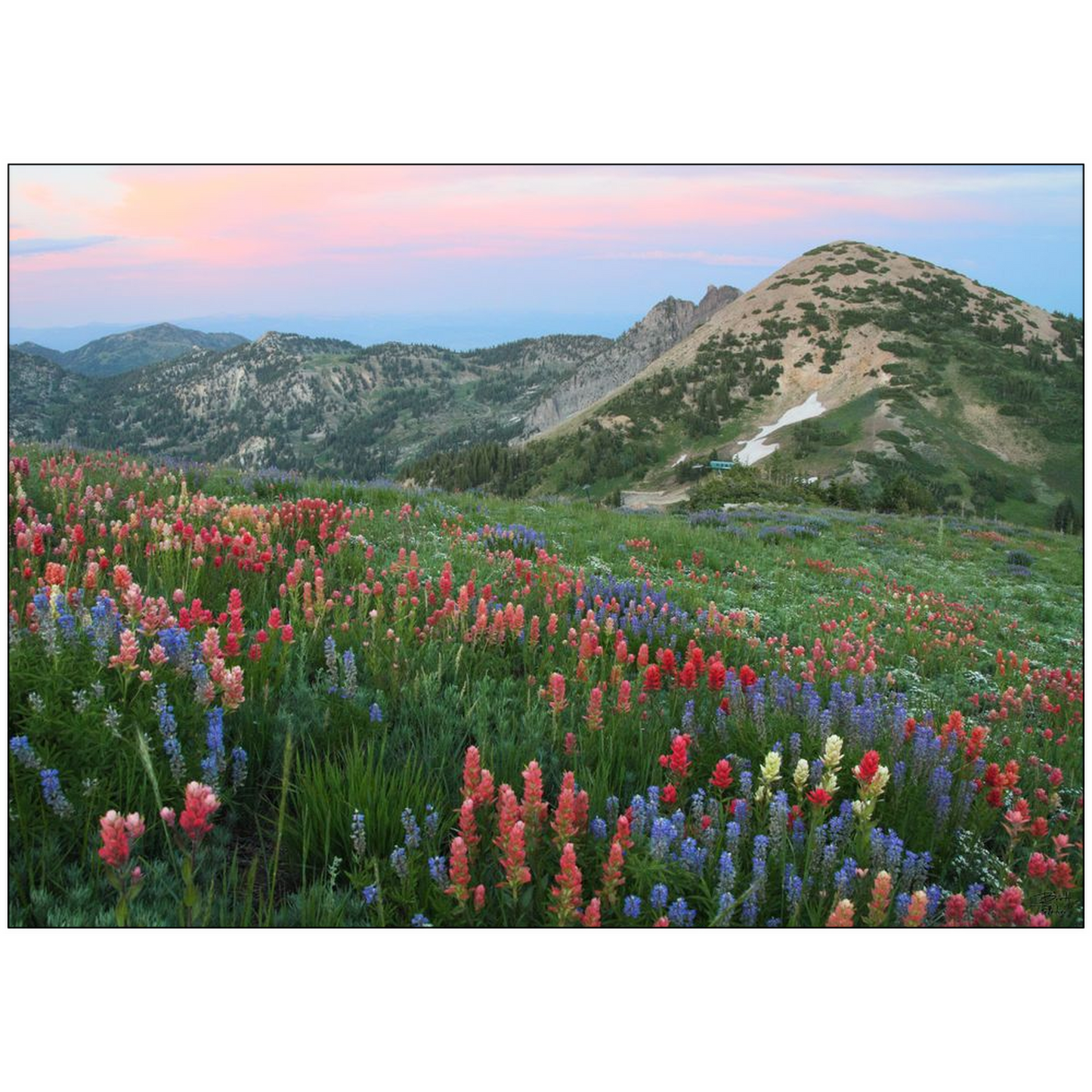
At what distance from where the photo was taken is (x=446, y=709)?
3.94 m

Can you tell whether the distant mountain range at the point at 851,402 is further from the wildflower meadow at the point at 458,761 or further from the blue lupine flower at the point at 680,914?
the blue lupine flower at the point at 680,914

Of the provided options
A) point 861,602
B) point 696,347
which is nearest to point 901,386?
point 696,347

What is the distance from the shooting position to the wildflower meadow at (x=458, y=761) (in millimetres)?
2596

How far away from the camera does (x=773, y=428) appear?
90.9 metres

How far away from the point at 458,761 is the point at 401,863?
2.93 ft

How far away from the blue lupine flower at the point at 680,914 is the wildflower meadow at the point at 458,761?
0.04ft

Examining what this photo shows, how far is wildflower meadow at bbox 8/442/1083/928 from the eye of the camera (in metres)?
2.60

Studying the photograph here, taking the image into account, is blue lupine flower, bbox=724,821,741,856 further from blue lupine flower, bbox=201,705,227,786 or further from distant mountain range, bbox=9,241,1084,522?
distant mountain range, bbox=9,241,1084,522

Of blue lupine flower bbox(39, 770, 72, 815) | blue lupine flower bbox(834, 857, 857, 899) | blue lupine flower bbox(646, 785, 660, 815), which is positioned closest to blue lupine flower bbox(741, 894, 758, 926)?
blue lupine flower bbox(834, 857, 857, 899)

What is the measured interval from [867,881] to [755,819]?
527 millimetres

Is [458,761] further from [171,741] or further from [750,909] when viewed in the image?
[750,909]

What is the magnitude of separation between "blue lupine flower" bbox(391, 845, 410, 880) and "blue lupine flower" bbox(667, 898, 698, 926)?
0.96 m

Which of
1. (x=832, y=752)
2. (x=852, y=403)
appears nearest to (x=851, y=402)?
(x=852, y=403)

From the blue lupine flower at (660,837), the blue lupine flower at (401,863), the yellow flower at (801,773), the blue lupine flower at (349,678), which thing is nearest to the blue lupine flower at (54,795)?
the blue lupine flower at (401,863)
